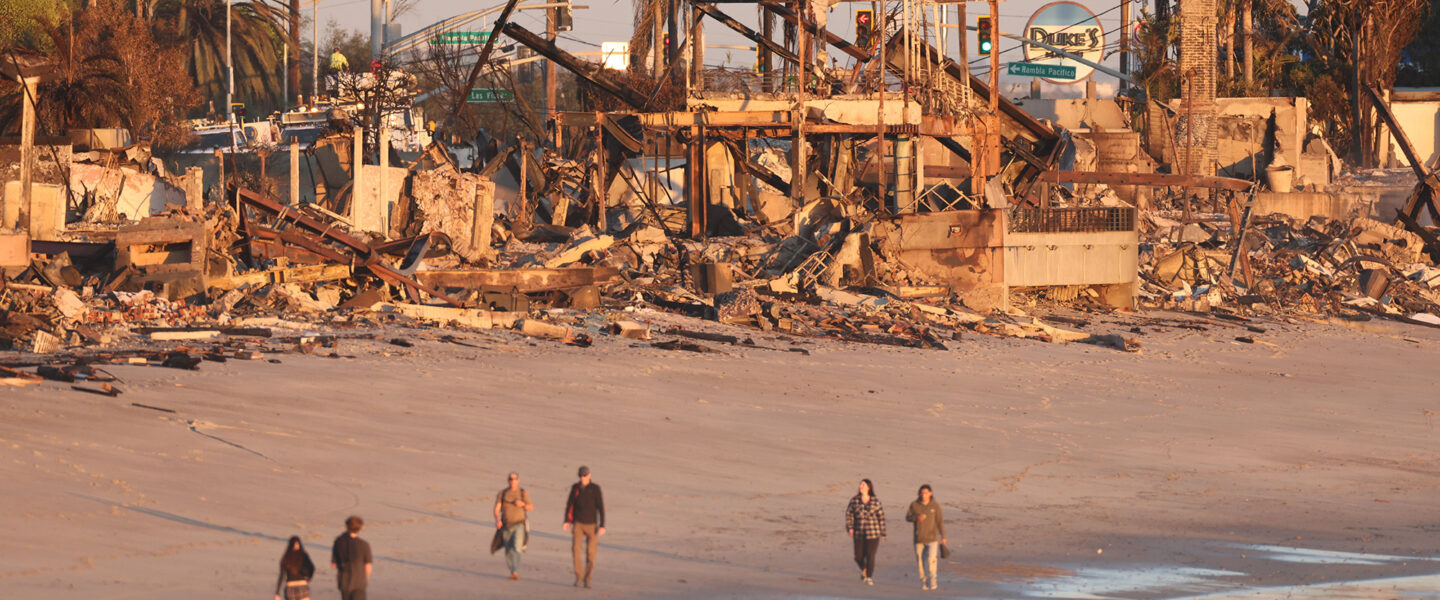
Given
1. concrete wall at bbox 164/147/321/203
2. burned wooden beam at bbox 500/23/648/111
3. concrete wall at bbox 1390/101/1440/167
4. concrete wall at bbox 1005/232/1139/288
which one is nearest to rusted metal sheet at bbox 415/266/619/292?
concrete wall at bbox 1005/232/1139/288

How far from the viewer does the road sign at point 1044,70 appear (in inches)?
2544

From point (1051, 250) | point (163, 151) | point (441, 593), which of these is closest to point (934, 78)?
point (1051, 250)

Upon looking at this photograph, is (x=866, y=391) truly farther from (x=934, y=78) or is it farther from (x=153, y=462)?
(x=934, y=78)

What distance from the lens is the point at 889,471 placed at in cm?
1402

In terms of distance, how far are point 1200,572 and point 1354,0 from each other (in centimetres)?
4722

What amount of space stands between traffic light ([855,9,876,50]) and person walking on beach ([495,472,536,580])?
22760 millimetres

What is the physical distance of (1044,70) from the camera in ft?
213

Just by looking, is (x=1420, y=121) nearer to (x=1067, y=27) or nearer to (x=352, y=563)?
(x=1067, y=27)

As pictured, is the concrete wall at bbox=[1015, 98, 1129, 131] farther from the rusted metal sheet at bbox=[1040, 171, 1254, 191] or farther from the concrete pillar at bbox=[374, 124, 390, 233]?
the concrete pillar at bbox=[374, 124, 390, 233]

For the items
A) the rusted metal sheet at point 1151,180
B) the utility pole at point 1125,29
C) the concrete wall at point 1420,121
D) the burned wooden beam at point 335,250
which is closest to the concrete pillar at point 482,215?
the burned wooden beam at point 335,250

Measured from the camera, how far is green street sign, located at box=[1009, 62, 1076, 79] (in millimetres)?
64625

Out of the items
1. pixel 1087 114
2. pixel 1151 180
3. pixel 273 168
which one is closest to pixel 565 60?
pixel 1151 180

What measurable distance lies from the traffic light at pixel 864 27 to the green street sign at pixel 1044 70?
2754cm

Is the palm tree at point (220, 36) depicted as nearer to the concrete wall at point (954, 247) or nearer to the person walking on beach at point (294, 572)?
the concrete wall at point (954, 247)
